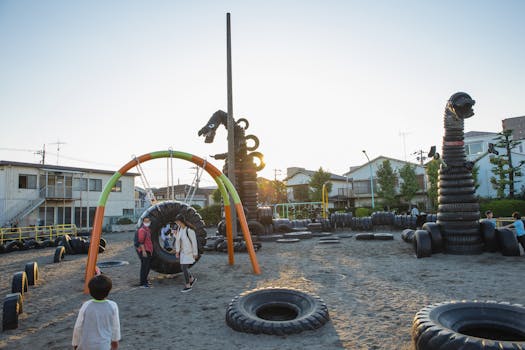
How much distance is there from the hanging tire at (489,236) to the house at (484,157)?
81.7 ft

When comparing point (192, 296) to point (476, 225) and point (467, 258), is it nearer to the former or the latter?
point (467, 258)

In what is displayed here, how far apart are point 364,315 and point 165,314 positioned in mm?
3248

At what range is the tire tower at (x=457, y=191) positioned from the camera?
1000 cm

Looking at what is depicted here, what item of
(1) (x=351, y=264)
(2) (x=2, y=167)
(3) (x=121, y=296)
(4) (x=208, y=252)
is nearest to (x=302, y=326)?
(3) (x=121, y=296)

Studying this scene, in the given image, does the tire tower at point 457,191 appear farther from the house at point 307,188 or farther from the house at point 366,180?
the house at point 307,188

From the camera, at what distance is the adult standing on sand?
7676mm

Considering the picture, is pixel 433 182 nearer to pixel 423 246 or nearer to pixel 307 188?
pixel 307 188

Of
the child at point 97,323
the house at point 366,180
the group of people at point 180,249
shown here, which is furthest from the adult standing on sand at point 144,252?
the house at point 366,180

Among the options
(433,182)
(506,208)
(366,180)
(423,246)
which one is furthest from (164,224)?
(366,180)

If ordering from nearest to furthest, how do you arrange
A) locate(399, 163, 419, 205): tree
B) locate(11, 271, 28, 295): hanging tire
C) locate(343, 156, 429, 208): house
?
locate(11, 271, 28, 295): hanging tire → locate(399, 163, 419, 205): tree → locate(343, 156, 429, 208): house

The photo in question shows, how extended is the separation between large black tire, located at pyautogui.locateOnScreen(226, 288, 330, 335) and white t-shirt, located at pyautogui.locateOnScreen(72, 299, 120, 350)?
77.5 inches

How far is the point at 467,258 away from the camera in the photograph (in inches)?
372

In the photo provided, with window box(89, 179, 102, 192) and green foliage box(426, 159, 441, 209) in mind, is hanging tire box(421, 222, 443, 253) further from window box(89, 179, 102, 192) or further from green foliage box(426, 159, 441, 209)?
window box(89, 179, 102, 192)

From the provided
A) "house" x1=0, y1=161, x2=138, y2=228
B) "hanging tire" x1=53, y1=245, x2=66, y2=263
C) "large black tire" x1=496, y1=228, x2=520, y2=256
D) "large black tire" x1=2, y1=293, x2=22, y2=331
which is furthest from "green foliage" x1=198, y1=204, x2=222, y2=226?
"large black tire" x1=2, y1=293, x2=22, y2=331
